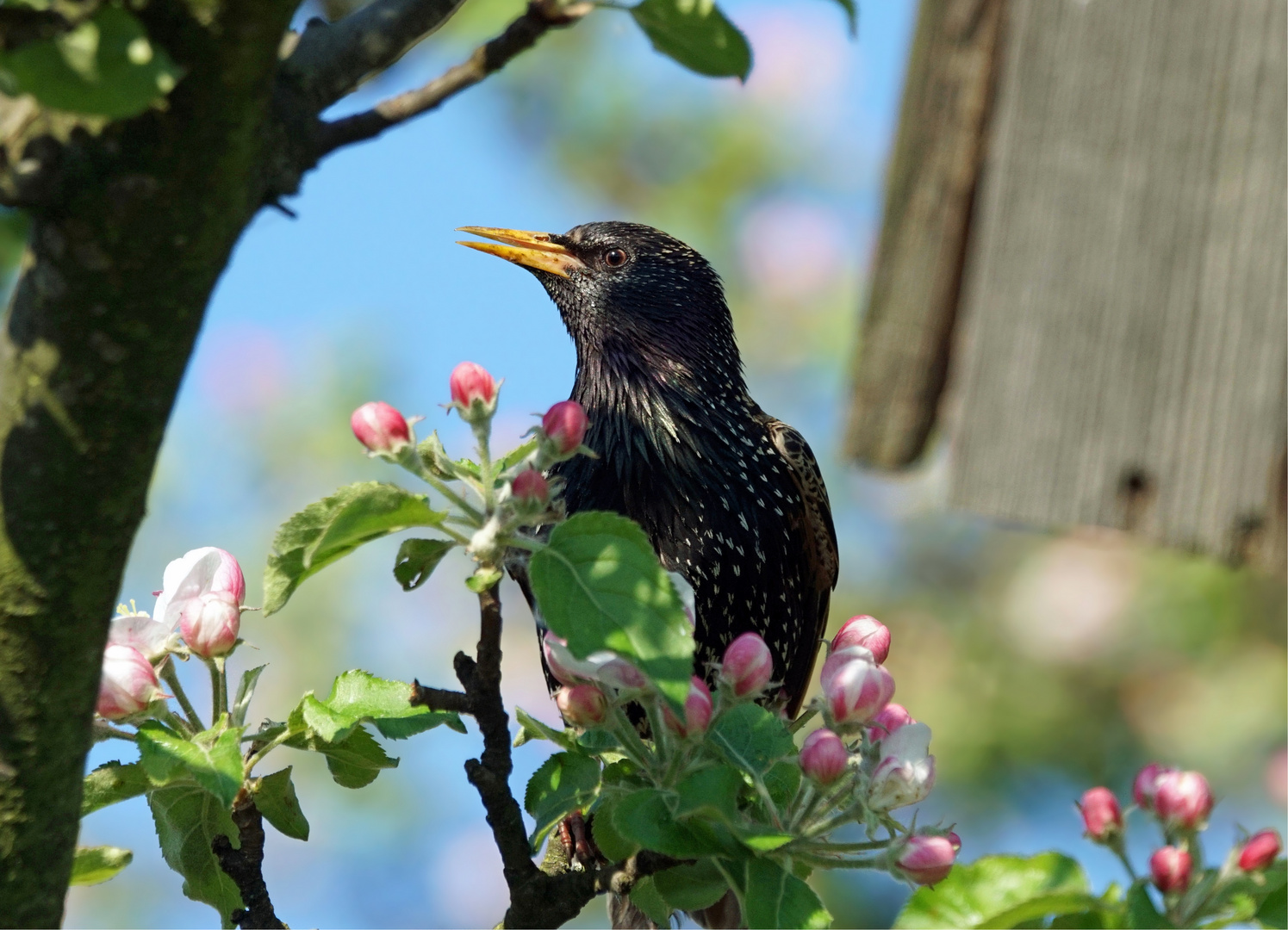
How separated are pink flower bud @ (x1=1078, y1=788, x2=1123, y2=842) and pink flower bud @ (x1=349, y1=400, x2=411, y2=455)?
2.62ft

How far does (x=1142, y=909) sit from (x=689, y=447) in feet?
5.03

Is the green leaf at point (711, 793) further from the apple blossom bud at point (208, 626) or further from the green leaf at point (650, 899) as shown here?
the apple blossom bud at point (208, 626)

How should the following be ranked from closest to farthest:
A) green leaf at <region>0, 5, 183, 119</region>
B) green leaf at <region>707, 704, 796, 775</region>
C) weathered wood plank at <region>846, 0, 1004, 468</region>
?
green leaf at <region>0, 5, 183, 119</region> < green leaf at <region>707, 704, 796, 775</region> < weathered wood plank at <region>846, 0, 1004, 468</region>

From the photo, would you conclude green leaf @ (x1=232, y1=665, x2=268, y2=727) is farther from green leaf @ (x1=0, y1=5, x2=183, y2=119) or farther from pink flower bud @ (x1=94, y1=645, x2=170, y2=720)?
green leaf @ (x1=0, y1=5, x2=183, y2=119)

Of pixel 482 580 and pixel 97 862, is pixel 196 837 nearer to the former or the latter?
pixel 97 862

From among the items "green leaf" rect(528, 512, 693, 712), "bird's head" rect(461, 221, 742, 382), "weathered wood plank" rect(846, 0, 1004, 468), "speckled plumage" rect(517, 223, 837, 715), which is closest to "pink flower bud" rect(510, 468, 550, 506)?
"green leaf" rect(528, 512, 693, 712)

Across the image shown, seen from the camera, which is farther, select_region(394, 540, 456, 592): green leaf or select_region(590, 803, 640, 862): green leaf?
select_region(590, 803, 640, 862): green leaf

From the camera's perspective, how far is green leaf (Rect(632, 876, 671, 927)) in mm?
1540

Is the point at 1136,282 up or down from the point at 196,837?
up

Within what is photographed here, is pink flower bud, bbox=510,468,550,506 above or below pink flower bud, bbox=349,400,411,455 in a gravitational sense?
below

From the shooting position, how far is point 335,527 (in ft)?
3.88

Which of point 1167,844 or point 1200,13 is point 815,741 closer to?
→ point 1167,844

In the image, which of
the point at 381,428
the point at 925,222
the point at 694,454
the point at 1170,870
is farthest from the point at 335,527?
the point at 925,222

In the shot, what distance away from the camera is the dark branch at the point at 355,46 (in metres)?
1.04
